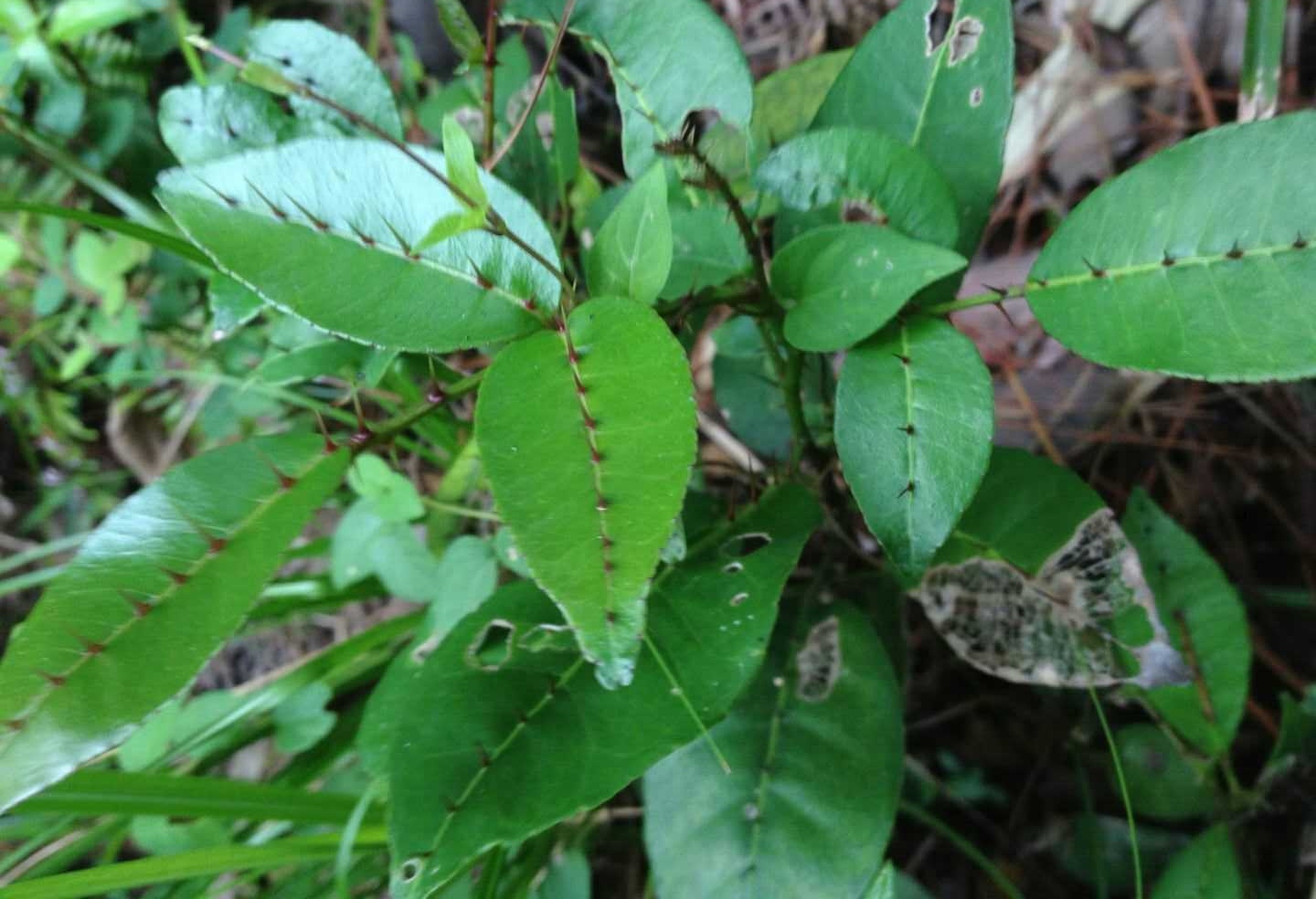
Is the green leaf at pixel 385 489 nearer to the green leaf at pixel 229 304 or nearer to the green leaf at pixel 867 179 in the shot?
the green leaf at pixel 229 304

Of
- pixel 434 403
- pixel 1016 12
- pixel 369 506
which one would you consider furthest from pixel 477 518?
pixel 1016 12

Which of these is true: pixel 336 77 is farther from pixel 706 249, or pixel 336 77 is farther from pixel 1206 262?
pixel 1206 262

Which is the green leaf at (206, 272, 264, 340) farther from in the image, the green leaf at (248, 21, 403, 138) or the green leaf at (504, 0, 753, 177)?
the green leaf at (504, 0, 753, 177)

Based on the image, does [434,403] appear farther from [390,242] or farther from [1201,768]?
[1201,768]

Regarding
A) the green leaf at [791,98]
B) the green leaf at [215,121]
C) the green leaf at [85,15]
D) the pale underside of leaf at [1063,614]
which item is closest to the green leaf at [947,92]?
the green leaf at [791,98]

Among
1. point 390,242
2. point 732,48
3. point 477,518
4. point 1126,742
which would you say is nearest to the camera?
point 390,242

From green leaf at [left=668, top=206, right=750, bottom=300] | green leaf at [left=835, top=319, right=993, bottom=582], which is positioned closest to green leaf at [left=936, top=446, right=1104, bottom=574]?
green leaf at [left=835, top=319, right=993, bottom=582]

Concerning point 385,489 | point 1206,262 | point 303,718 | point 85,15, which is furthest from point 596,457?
point 85,15
